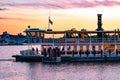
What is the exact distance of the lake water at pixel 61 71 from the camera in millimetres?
78994

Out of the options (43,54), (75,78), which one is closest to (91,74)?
(75,78)

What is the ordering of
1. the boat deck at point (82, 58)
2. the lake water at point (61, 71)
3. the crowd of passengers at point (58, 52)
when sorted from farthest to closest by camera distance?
the boat deck at point (82, 58) < the crowd of passengers at point (58, 52) < the lake water at point (61, 71)

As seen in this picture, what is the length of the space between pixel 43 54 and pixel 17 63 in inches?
200

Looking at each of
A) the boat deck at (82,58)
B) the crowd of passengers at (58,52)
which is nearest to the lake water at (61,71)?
the boat deck at (82,58)

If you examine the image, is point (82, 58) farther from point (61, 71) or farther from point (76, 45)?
point (61, 71)

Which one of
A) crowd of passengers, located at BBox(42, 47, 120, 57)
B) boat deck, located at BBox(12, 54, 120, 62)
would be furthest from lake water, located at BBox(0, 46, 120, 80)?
crowd of passengers, located at BBox(42, 47, 120, 57)

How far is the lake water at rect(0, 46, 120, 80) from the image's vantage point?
78994 mm

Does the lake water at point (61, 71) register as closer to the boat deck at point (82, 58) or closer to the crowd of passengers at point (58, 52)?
the boat deck at point (82, 58)

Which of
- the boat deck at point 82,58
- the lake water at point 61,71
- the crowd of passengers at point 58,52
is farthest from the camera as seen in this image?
the boat deck at point 82,58

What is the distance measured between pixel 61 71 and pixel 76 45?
61.3 ft

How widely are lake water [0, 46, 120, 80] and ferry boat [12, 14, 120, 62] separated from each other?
7.68 ft

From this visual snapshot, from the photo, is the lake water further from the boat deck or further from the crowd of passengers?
the crowd of passengers

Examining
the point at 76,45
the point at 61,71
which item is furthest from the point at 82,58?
the point at 61,71

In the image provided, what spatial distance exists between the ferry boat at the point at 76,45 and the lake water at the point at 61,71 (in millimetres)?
2341
